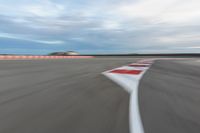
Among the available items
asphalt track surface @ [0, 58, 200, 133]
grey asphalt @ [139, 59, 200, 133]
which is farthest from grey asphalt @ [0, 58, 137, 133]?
grey asphalt @ [139, 59, 200, 133]

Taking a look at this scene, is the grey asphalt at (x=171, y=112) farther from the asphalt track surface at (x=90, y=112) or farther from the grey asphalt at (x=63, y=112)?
the grey asphalt at (x=63, y=112)

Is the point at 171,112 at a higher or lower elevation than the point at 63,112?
lower

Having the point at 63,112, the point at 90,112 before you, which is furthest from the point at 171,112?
the point at 63,112

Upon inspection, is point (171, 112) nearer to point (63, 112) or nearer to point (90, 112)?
point (90, 112)

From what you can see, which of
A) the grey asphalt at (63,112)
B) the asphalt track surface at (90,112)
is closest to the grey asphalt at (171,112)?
the asphalt track surface at (90,112)

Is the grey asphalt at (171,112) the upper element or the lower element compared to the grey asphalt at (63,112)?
lower

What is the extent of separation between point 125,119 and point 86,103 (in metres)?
0.99

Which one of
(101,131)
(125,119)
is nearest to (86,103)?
(125,119)

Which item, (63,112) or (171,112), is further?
(171,112)

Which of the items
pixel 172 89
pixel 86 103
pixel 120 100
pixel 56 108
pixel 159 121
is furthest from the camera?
pixel 172 89

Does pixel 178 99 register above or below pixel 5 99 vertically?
below

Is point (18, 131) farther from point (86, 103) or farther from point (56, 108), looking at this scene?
point (86, 103)

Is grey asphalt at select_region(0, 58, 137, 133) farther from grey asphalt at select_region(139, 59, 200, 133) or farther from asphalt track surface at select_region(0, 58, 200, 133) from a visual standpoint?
grey asphalt at select_region(139, 59, 200, 133)

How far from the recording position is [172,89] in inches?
196
